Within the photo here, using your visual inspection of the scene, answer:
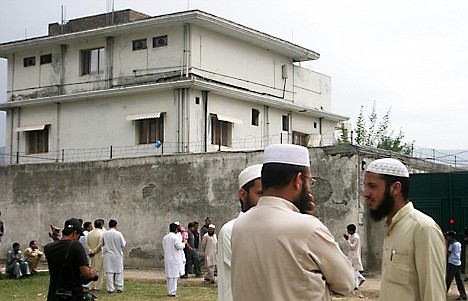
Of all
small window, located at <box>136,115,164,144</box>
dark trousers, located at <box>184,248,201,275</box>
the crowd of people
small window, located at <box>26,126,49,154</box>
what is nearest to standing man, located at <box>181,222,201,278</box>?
dark trousers, located at <box>184,248,201,275</box>

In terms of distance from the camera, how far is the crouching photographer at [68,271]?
8.05 meters

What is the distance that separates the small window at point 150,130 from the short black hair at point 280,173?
2788 cm

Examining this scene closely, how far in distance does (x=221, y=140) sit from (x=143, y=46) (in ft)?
16.9

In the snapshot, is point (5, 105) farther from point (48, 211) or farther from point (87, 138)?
point (48, 211)

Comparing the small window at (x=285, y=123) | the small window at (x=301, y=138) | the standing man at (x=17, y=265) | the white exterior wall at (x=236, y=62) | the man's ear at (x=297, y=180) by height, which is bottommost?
the standing man at (x=17, y=265)

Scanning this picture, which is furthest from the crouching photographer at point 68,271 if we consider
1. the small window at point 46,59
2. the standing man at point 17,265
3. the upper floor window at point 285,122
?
the small window at point 46,59

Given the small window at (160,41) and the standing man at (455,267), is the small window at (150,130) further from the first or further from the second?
the standing man at (455,267)

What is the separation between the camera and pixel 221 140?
3297 cm

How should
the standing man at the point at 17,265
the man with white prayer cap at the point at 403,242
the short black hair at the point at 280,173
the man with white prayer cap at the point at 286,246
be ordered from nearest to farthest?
the man with white prayer cap at the point at 286,246
the short black hair at the point at 280,173
the man with white prayer cap at the point at 403,242
the standing man at the point at 17,265

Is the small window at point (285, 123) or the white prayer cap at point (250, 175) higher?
the small window at point (285, 123)

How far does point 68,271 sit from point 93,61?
2749cm

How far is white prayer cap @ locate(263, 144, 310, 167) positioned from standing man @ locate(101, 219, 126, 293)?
15.7 meters

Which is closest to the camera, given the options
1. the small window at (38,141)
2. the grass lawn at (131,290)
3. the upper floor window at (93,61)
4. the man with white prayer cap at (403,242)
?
the man with white prayer cap at (403,242)

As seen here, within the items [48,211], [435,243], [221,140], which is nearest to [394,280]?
[435,243]
